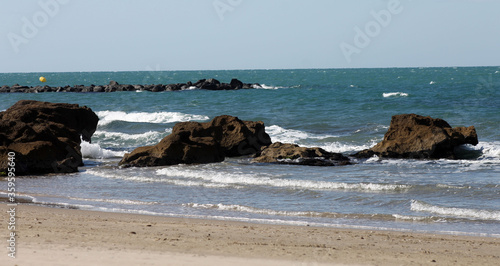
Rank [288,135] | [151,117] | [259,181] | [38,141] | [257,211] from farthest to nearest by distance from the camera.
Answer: [151,117] < [288,135] < [38,141] < [259,181] < [257,211]

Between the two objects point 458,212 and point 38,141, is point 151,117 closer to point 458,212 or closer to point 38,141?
point 38,141

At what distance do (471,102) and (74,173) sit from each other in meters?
30.2

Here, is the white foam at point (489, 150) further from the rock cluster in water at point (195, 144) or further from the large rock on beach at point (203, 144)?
the large rock on beach at point (203, 144)

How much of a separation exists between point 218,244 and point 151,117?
29641 millimetres

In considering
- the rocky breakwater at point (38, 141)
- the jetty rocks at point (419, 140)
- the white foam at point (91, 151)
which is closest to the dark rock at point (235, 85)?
the white foam at point (91, 151)

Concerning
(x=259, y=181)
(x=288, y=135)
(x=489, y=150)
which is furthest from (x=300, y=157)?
(x=288, y=135)

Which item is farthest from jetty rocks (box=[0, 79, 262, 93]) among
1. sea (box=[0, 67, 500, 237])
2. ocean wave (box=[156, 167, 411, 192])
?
ocean wave (box=[156, 167, 411, 192])

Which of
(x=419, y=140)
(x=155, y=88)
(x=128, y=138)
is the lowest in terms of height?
(x=128, y=138)

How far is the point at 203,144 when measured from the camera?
64.5 feet

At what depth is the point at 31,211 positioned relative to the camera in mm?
11758

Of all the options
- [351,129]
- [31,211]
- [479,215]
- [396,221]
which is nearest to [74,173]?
[31,211]

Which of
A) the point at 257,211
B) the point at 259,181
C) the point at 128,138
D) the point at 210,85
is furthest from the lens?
the point at 210,85

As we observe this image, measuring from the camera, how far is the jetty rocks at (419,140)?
19453 millimetres

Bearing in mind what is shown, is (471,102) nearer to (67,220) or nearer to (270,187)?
(270,187)
